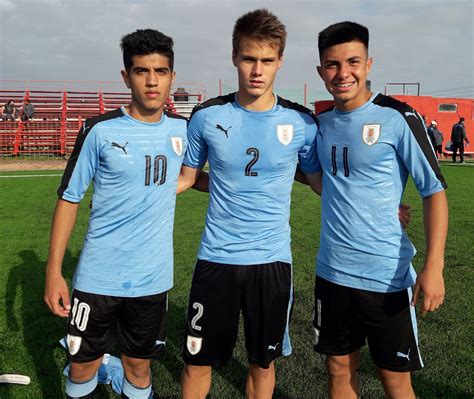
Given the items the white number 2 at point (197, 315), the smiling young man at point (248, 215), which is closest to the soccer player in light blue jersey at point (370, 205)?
the smiling young man at point (248, 215)

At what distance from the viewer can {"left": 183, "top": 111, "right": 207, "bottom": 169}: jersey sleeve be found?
254cm

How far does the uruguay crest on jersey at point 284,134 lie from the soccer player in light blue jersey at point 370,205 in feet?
0.70

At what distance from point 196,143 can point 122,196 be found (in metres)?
0.52

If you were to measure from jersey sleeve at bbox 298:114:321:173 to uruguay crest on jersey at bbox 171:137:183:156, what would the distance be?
0.67 meters

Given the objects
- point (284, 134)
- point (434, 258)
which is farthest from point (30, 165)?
point (434, 258)

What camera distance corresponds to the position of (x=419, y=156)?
2.23 meters

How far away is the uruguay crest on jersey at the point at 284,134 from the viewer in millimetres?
2488

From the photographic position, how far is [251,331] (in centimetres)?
254

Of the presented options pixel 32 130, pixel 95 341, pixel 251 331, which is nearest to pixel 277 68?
pixel 251 331

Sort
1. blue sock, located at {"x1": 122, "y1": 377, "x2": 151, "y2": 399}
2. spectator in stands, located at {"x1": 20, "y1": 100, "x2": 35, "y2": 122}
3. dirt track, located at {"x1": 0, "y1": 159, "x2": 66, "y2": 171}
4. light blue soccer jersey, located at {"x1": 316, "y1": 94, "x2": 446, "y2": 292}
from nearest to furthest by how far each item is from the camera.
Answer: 1. light blue soccer jersey, located at {"x1": 316, "y1": 94, "x2": 446, "y2": 292}
2. blue sock, located at {"x1": 122, "y1": 377, "x2": 151, "y2": 399}
3. dirt track, located at {"x1": 0, "y1": 159, "x2": 66, "y2": 171}
4. spectator in stands, located at {"x1": 20, "y1": 100, "x2": 35, "y2": 122}

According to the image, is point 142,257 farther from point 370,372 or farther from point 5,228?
point 5,228

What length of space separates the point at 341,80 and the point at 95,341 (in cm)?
181

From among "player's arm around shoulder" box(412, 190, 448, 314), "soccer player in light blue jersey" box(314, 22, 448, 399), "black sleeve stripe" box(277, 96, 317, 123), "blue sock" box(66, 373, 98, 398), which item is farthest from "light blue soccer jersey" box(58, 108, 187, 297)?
"player's arm around shoulder" box(412, 190, 448, 314)

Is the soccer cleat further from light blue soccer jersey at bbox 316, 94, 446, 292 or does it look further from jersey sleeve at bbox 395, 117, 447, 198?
jersey sleeve at bbox 395, 117, 447, 198
